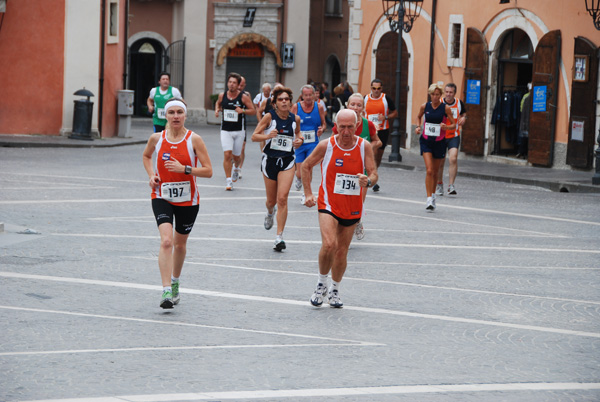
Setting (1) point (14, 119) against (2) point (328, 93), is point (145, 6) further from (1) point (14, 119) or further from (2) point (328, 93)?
(1) point (14, 119)

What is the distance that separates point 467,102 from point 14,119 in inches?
478

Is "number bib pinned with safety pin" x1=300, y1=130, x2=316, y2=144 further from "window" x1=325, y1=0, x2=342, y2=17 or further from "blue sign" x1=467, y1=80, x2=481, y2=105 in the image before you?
"window" x1=325, y1=0, x2=342, y2=17

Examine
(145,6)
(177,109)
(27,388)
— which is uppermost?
(145,6)

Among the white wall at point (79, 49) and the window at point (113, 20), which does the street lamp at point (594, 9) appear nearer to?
the white wall at point (79, 49)

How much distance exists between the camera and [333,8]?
49.1 m

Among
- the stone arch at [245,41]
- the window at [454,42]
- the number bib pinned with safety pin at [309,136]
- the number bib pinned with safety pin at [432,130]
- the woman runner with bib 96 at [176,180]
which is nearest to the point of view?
the woman runner with bib 96 at [176,180]

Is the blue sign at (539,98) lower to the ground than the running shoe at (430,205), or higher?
higher

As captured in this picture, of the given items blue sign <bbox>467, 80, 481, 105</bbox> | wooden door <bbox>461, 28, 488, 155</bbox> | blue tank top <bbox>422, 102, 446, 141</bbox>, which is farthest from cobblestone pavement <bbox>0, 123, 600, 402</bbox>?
blue sign <bbox>467, 80, 481, 105</bbox>

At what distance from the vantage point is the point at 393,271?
38.7 ft

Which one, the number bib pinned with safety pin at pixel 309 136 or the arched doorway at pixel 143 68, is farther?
the arched doorway at pixel 143 68

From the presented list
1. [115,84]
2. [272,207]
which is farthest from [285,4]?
[272,207]

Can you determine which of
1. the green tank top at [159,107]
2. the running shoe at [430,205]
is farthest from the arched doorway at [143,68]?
the running shoe at [430,205]

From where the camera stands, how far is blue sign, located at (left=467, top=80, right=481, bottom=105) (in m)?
29.6

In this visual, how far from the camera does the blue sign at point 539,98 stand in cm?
2661
